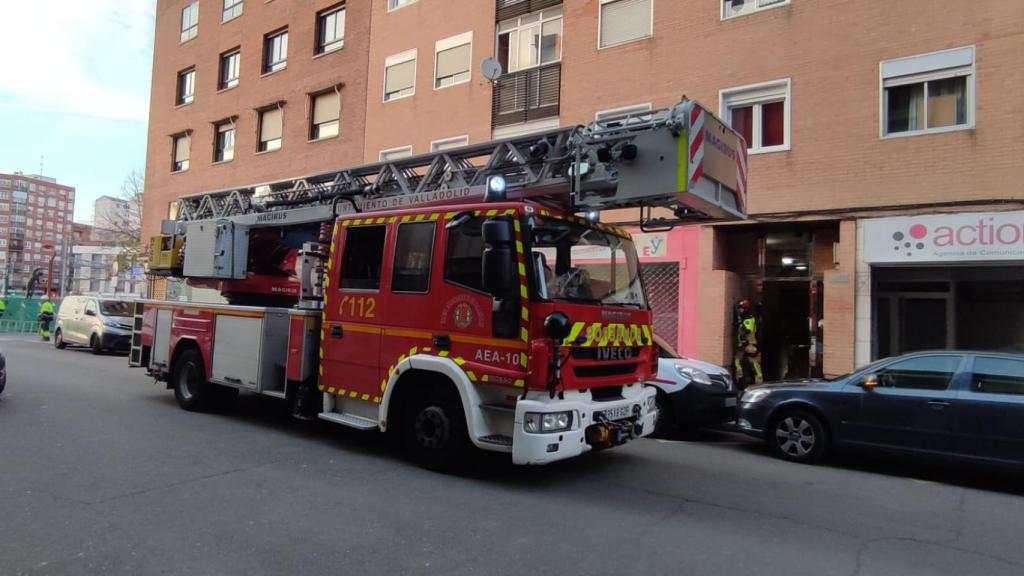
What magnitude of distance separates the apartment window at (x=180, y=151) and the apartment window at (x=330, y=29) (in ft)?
28.1

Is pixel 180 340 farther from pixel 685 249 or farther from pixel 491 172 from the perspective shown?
pixel 685 249

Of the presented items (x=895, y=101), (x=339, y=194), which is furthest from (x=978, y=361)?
(x=339, y=194)

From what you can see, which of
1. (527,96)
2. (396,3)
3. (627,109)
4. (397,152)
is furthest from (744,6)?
(396,3)

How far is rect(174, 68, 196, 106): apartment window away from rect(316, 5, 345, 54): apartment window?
27.1 feet

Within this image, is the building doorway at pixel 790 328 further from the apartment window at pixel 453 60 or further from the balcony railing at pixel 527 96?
the apartment window at pixel 453 60

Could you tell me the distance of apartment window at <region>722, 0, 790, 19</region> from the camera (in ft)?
42.6

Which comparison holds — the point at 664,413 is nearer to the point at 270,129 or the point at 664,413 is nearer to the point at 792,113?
A: the point at 792,113

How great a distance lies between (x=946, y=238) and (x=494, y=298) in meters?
9.02

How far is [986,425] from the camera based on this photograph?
21.3ft

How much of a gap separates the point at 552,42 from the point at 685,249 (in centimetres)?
646

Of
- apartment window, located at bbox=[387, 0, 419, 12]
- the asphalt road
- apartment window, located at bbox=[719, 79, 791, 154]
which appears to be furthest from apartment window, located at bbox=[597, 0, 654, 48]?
the asphalt road

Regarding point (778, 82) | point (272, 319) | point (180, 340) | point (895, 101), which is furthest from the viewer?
point (778, 82)

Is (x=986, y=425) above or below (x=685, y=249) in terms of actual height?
below

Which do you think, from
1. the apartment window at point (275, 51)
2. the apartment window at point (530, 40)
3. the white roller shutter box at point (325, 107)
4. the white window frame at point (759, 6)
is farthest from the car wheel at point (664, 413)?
the apartment window at point (275, 51)
